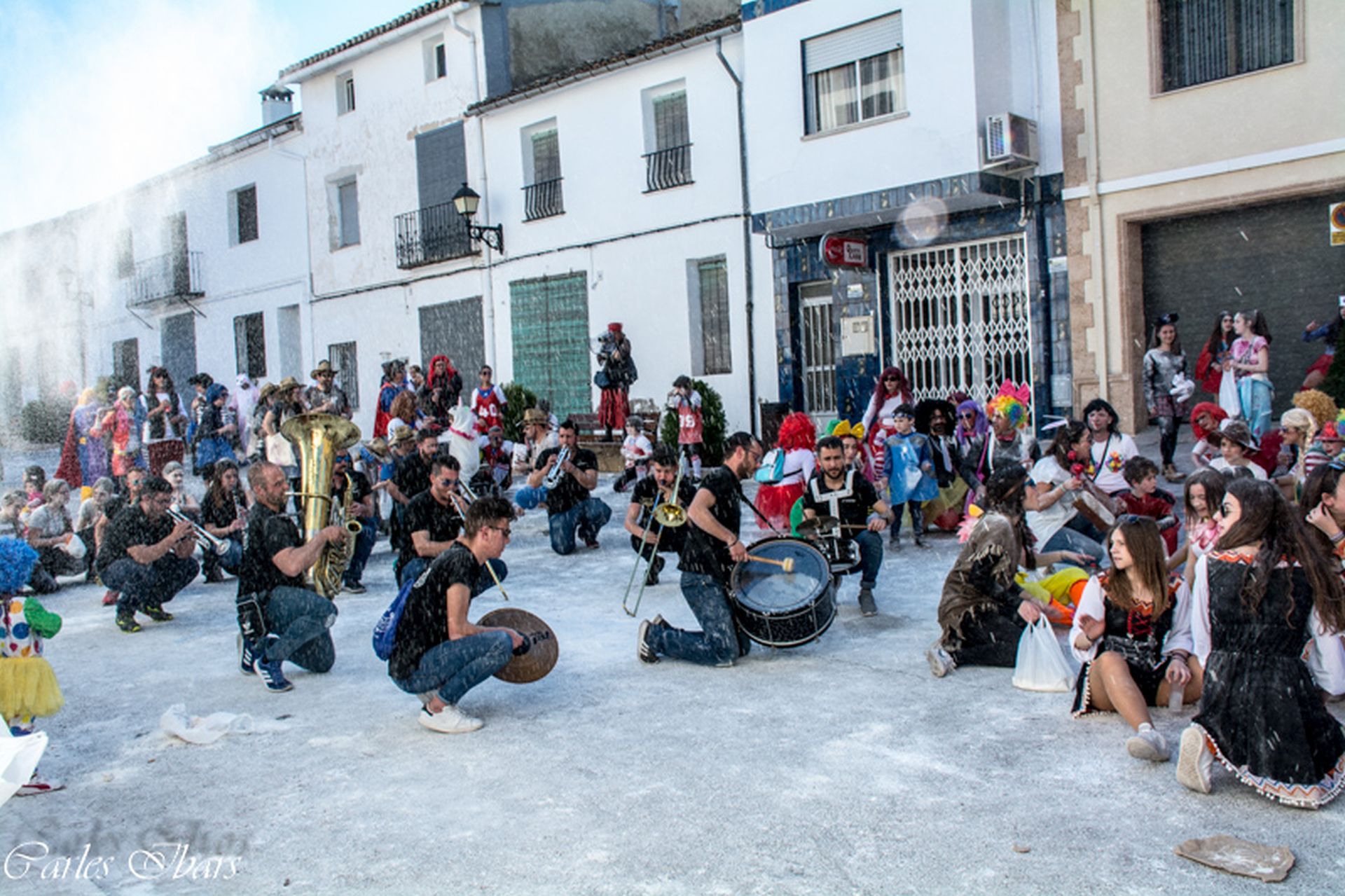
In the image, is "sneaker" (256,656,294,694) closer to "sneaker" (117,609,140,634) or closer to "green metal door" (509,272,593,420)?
"sneaker" (117,609,140,634)

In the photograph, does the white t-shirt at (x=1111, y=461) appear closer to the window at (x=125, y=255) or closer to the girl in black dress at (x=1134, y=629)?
the girl in black dress at (x=1134, y=629)

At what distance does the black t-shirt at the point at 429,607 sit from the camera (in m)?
5.35

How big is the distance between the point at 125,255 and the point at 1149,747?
28.8 metres

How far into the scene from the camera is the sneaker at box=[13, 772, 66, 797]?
16.1ft

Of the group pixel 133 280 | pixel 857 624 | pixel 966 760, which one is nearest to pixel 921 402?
pixel 857 624

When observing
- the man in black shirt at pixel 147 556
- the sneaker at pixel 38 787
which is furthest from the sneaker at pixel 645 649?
the man in black shirt at pixel 147 556

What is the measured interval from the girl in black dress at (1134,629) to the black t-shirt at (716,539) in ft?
6.84

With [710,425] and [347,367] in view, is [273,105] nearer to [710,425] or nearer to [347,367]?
[347,367]

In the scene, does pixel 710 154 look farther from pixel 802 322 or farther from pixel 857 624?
pixel 857 624

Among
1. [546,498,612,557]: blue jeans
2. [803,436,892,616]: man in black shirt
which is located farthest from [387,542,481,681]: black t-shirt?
[546,498,612,557]: blue jeans

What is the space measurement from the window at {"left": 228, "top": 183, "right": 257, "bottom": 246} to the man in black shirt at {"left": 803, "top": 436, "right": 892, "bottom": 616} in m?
21.1

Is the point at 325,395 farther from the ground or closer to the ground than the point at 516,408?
farther from the ground

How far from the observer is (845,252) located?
14672 millimetres

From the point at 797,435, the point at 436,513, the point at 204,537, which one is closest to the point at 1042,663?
the point at 436,513
